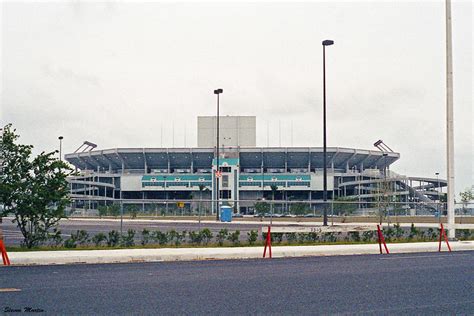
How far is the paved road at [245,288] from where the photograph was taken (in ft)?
33.6

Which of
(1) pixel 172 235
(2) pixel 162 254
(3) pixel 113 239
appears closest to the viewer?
(2) pixel 162 254

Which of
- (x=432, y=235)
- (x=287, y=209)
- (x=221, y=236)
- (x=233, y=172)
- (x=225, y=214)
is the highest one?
(x=233, y=172)

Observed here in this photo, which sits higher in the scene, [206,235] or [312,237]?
[206,235]

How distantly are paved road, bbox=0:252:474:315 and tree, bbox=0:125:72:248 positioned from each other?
573cm

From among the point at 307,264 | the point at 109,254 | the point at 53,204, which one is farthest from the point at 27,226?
the point at 307,264

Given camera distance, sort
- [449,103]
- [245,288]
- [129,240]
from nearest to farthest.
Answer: [245,288] → [129,240] → [449,103]

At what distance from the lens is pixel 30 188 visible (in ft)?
73.9

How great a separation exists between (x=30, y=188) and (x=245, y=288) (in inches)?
499

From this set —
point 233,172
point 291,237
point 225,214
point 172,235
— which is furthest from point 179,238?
point 233,172

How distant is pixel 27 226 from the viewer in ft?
77.9

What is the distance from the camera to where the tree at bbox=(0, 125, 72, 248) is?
22.2 meters

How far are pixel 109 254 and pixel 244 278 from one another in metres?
7.08

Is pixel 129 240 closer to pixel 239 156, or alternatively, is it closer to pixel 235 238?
pixel 235 238

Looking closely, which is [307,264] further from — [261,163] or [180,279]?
[261,163]
